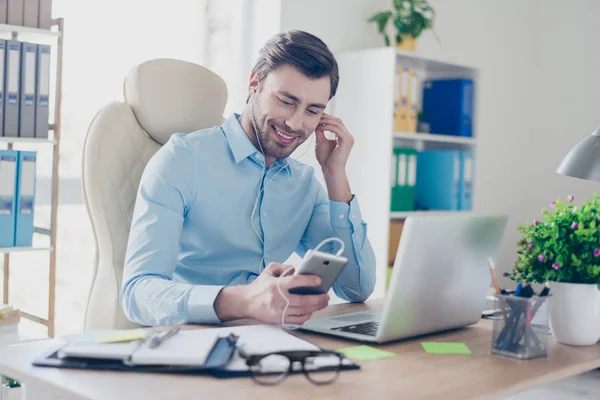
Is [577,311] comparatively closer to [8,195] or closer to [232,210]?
[232,210]

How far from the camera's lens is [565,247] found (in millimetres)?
1336

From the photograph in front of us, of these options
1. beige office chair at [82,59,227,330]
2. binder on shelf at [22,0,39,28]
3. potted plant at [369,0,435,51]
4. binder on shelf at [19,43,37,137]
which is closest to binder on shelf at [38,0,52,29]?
binder on shelf at [22,0,39,28]

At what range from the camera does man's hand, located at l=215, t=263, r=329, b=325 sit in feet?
4.03

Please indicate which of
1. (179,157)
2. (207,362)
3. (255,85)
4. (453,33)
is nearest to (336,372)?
(207,362)

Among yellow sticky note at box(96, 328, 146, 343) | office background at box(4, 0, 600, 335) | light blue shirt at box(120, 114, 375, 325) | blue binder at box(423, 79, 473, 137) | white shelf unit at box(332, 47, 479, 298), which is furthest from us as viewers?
blue binder at box(423, 79, 473, 137)

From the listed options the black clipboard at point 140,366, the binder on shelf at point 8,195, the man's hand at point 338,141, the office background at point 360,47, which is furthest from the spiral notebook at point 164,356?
the office background at point 360,47

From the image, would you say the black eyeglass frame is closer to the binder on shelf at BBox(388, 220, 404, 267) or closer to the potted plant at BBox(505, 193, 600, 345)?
the potted plant at BBox(505, 193, 600, 345)

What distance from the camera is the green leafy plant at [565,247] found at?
133cm

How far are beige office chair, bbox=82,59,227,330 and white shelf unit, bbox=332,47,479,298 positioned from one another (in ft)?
4.81

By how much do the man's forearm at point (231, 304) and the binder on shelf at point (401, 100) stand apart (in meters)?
2.27

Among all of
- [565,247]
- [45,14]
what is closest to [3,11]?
[45,14]

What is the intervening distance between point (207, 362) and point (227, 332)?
17 centimetres

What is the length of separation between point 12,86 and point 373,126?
5.14ft

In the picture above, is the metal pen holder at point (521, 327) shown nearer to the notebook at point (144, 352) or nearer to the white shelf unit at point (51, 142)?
the notebook at point (144, 352)
